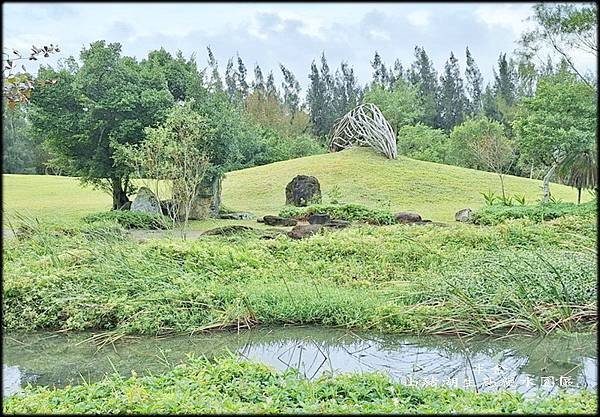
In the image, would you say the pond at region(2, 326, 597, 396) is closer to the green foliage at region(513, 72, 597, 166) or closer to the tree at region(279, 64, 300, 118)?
the green foliage at region(513, 72, 597, 166)

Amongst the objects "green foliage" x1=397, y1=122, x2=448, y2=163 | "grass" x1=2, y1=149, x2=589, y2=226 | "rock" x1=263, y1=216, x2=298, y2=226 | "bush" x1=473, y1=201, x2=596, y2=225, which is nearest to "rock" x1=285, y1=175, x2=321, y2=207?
"grass" x1=2, y1=149, x2=589, y2=226

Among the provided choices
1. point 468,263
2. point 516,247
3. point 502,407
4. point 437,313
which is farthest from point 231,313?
point 516,247

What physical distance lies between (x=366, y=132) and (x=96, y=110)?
1511cm

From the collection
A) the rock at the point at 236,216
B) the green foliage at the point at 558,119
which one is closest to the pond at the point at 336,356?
the rock at the point at 236,216

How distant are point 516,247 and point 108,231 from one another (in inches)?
234

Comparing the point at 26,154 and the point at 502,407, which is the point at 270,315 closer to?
the point at 502,407

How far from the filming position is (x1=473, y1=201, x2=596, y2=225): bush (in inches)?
536

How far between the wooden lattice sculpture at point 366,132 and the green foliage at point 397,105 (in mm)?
7741

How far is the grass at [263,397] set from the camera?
9.05 ft

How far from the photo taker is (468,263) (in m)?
7.48

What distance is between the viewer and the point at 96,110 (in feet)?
53.7

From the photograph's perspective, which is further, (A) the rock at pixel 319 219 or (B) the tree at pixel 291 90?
(B) the tree at pixel 291 90

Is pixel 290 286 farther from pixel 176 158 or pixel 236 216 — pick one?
pixel 236 216

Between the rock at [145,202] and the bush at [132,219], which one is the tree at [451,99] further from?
the bush at [132,219]
